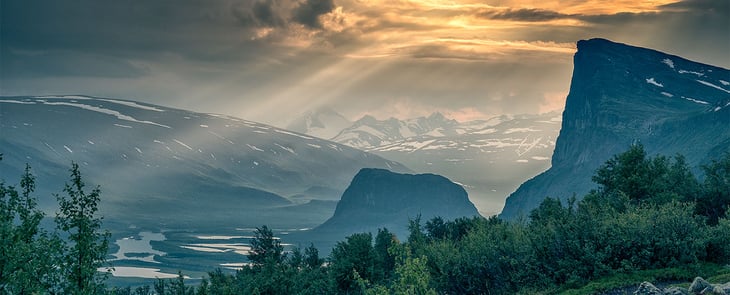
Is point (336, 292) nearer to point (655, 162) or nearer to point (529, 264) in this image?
point (529, 264)

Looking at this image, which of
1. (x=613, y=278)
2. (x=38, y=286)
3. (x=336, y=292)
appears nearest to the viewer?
(x=38, y=286)

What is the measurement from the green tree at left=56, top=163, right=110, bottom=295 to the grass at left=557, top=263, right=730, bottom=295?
2918 cm

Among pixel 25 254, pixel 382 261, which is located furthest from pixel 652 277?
pixel 382 261

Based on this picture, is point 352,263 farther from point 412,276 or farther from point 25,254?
point 25,254

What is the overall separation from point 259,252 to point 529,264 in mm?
79636

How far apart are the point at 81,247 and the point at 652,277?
3503cm

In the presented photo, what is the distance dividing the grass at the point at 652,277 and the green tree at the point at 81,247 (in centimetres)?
2918

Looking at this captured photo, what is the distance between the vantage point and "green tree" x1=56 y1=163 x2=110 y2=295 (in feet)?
115

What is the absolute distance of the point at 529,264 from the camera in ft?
169

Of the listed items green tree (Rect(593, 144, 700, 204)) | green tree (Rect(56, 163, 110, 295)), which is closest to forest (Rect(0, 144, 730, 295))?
green tree (Rect(56, 163, 110, 295))

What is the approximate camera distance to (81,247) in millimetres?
35188

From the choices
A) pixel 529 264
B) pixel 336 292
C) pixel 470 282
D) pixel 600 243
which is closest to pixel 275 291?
pixel 336 292

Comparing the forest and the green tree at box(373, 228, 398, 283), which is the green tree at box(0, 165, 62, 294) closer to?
the forest

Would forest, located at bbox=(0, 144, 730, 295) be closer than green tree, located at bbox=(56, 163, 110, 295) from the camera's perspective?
Yes
